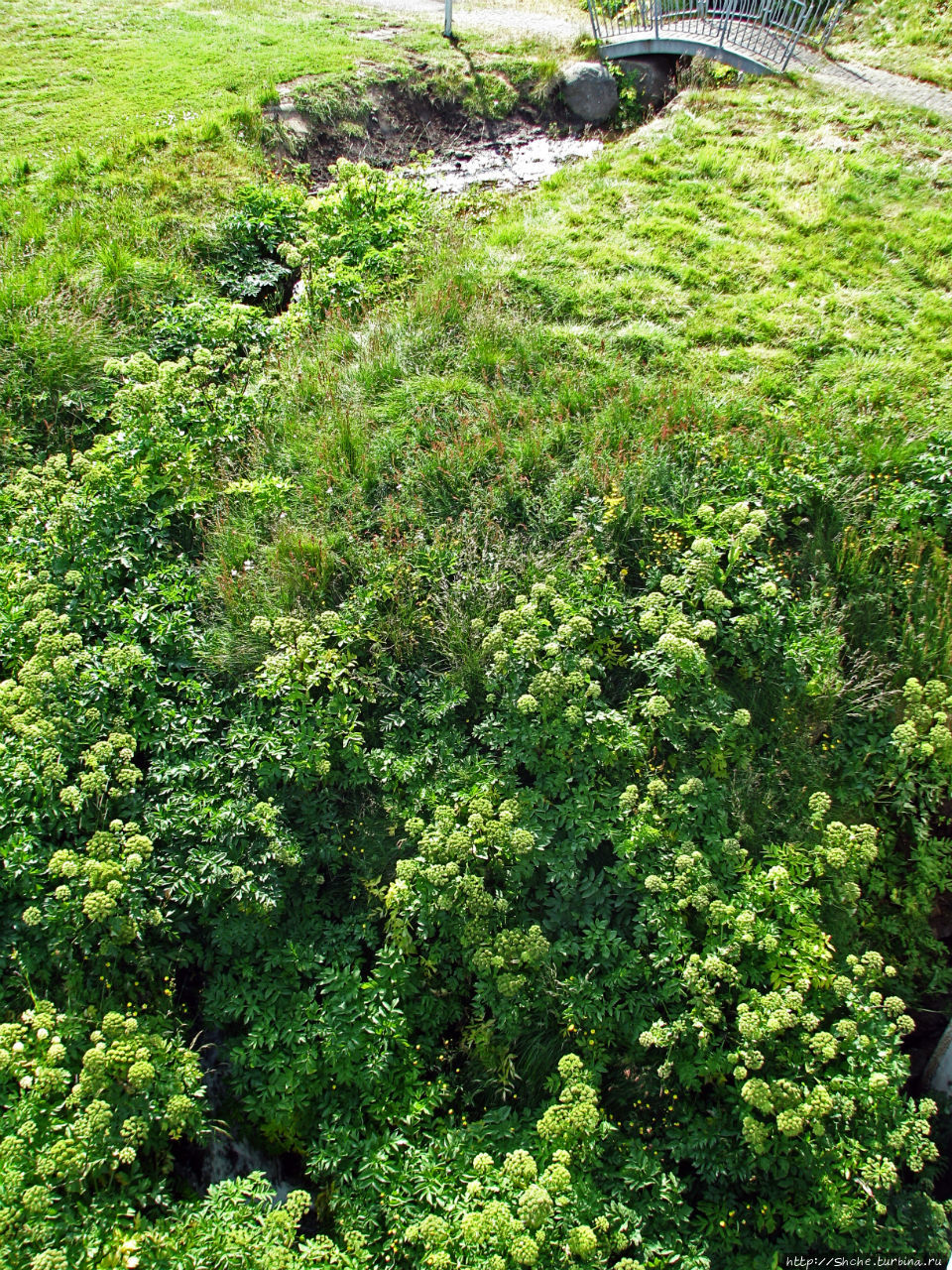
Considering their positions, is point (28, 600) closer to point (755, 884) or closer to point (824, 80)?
point (755, 884)

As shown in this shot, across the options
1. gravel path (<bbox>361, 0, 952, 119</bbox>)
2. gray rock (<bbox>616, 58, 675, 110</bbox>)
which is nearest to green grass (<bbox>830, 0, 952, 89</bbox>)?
gravel path (<bbox>361, 0, 952, 119</bbox>)

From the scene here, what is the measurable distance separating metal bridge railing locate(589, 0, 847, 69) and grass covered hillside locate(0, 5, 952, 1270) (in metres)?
5.74

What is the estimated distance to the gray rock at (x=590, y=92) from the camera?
549 inches

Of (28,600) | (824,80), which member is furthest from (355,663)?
(824,80)

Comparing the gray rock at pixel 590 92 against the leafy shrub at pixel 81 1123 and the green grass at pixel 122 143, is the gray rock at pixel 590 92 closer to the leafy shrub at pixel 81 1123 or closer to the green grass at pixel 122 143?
the green grass at pixel 122 143

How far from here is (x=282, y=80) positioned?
1266 cm

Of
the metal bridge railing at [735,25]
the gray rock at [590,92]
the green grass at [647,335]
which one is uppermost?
the metal bridge railing at [735,25]

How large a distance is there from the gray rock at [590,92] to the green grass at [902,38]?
3.42 m

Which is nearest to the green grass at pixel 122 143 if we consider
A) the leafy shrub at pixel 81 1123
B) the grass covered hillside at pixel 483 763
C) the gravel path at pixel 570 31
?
the grass covered hillside at pixel 483 763

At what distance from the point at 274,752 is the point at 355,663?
3.04 feet

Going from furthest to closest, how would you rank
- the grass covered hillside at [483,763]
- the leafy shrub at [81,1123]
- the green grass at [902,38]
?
the green grass at [902,38] < the grass covered hillside at [483,763] < the leafy shrub at [81,1123]

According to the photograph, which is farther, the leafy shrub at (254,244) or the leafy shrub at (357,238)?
the leafy shrub at (254,244)

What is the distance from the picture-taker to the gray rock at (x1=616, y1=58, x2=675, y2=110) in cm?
1403

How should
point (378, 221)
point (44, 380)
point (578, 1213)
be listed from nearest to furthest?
point (578, 1213)
point (44, 380)
point (378, 221)
